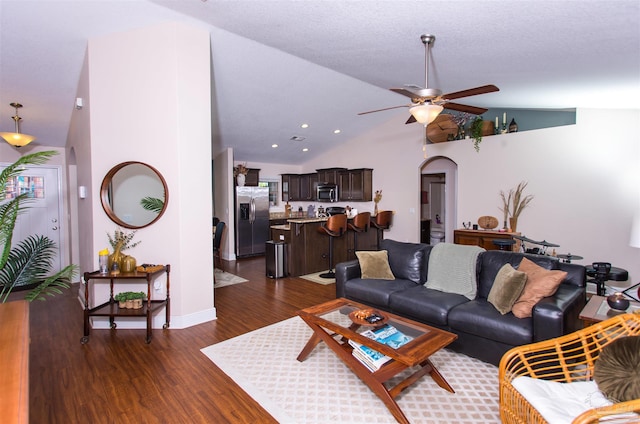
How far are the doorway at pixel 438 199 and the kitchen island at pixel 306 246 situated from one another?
→ 7.68 feet

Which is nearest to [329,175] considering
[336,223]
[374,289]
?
[336,223]

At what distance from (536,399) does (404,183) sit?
5915 millimetres

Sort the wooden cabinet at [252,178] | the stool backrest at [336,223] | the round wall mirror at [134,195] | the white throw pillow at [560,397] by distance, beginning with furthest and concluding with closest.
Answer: the wooden cabinet at [252,178], the stool backrest at [336,223], the round wall mirror at [134,195], the white throw pillow at [560,397]

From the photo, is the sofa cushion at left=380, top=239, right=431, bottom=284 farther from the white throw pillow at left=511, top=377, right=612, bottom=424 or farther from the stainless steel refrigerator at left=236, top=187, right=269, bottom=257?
the stainless steel refrigerator at left=236, top=187, right=269, bottom=257

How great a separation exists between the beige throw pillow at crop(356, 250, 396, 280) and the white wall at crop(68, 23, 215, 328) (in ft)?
6.51

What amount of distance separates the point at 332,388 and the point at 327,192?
6298mm

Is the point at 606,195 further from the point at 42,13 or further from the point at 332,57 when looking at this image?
Result: the point at 42,13

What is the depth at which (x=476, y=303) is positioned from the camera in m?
2.98

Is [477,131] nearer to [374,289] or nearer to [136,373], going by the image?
[374,289]

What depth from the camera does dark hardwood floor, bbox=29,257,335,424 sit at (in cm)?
213

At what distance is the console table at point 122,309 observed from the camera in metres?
3.16

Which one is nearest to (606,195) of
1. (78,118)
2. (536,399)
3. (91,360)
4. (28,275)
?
(536,399)

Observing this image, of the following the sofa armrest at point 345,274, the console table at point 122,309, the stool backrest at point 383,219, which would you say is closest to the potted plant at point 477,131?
the stool backrest at point 383,219

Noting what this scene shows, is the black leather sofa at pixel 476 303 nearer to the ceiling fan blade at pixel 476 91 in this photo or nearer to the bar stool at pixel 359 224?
the ceiling fan blade at pixel 476 91
